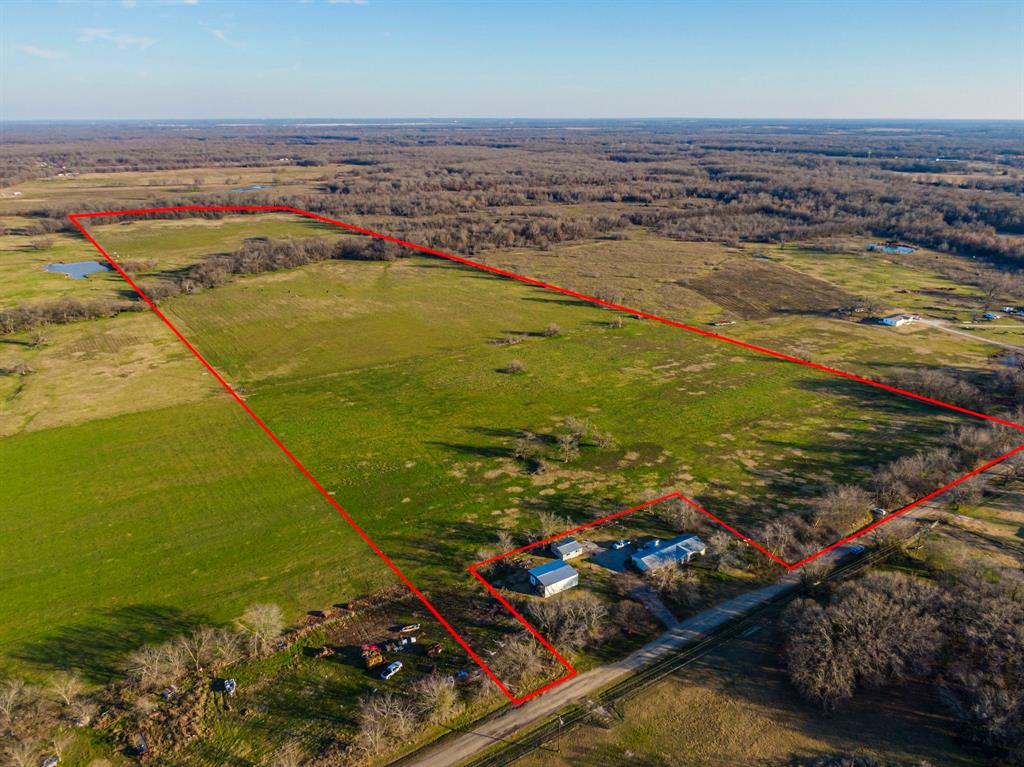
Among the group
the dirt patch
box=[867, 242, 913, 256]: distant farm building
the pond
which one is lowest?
the dirt patch

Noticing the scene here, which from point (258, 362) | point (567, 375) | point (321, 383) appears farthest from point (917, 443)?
point (258, 362)

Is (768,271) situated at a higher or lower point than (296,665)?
higher

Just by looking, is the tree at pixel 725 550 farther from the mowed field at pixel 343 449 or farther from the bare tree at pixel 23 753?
the bare tree at pixel 23 753

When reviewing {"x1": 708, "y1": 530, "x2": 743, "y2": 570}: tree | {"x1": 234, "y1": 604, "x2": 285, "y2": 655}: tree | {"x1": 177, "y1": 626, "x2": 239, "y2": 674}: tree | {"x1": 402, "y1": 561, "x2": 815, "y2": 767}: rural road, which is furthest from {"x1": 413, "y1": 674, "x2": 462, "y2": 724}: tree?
{"x1": 708, "y1": 530, "x2": 743, "y2": 570}: tree

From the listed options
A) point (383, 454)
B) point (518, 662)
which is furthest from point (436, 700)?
point (383, 454)

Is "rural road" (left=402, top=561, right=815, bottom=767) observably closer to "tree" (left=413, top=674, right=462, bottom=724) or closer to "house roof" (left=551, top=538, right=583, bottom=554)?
"tree" (left=413, top=674, right=462, bottom=724)

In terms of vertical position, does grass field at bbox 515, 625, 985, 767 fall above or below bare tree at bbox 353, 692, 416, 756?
below

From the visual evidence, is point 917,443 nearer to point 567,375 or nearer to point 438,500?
point 567,375
